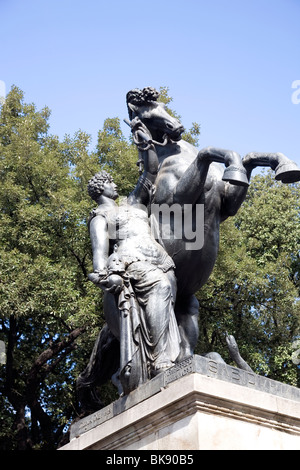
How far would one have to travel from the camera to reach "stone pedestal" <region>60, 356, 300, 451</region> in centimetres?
443

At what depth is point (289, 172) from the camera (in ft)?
17.9

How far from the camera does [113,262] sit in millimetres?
5809

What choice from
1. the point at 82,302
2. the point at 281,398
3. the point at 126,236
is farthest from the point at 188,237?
the point at 82,302

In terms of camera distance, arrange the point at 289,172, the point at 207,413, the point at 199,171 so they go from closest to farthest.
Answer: the point at 207,413 < the point at 289,172 < the point at 199,171

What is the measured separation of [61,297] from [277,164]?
8.88m

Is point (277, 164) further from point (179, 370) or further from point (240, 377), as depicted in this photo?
point (179, 370)

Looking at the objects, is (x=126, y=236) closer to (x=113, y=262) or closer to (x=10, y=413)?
(x=113, y=262)

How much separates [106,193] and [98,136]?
1103 cm

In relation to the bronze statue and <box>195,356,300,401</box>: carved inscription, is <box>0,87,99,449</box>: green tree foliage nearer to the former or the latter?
the bronze statue

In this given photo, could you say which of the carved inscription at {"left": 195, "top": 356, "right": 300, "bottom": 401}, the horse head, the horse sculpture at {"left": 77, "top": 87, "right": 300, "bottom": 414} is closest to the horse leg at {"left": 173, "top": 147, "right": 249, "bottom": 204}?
the horse sculpture at {"left": 77, "top": 87, "right": 300, "bottom": 414}

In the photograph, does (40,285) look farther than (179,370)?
Yes

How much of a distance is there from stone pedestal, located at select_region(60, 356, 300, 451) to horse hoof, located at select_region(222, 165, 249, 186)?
1.61 metres

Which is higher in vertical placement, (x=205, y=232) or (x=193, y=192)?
(x=193, y=192)

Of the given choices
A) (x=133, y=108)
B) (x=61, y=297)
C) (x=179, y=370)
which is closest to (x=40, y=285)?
(x=61, y=297)
